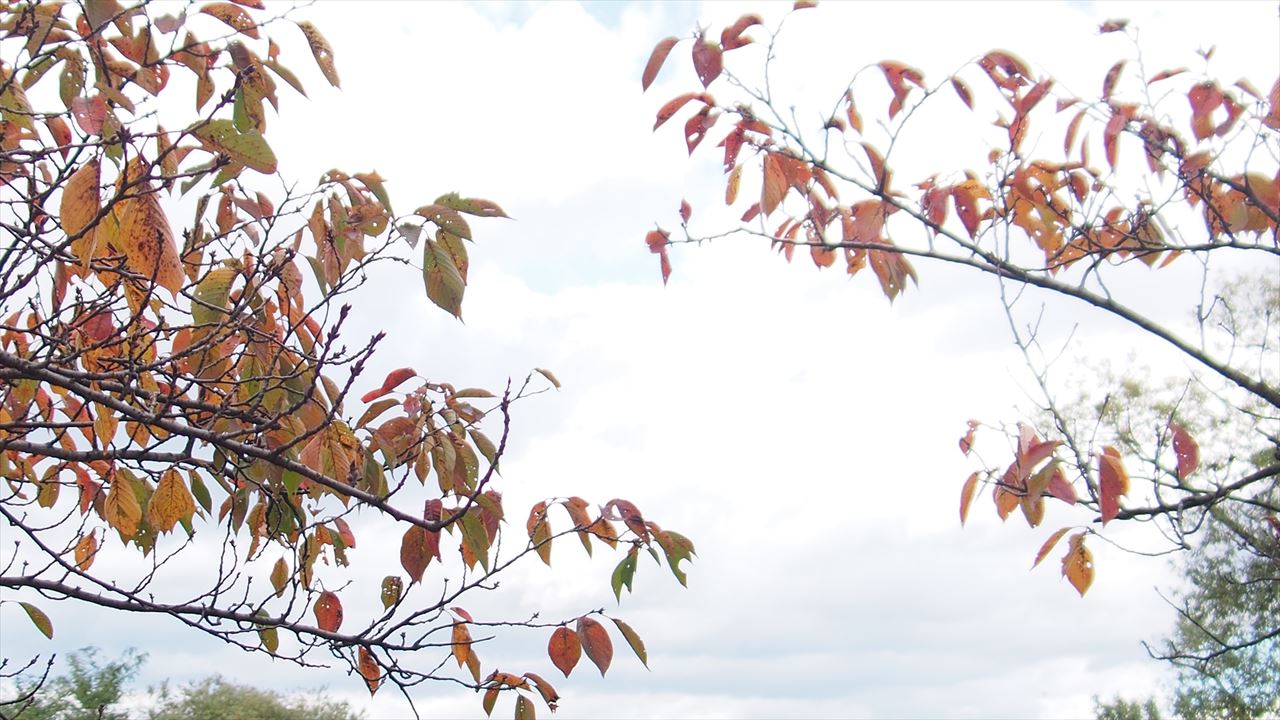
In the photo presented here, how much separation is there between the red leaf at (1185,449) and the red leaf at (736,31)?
1375 millimetres

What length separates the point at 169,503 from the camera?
212 centimetres

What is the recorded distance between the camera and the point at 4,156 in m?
1.79

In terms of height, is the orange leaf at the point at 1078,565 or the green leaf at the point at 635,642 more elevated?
the orange leaf at the point at 1078,565

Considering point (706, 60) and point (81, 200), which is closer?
point (81, 200)

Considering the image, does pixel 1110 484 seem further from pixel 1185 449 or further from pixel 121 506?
pixel 121 506

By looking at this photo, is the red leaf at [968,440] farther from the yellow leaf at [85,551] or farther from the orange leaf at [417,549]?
the yellow leaf at [85,551]

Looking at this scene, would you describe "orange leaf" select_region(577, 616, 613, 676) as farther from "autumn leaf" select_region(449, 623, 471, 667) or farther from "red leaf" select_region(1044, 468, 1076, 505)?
"red leaf" select_region(1044, 468, 1076, 505)

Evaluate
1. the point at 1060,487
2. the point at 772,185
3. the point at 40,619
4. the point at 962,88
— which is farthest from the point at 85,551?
the point at 962,88

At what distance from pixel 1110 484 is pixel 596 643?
107 centimetres

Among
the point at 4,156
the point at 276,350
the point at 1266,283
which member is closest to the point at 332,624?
the point at 276,350

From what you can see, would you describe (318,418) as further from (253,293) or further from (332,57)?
(332,57)

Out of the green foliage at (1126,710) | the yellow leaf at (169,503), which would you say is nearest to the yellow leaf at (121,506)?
the yellow leaf at (169,503)

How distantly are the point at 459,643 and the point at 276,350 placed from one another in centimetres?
73

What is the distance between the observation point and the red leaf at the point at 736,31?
252 centimetres
